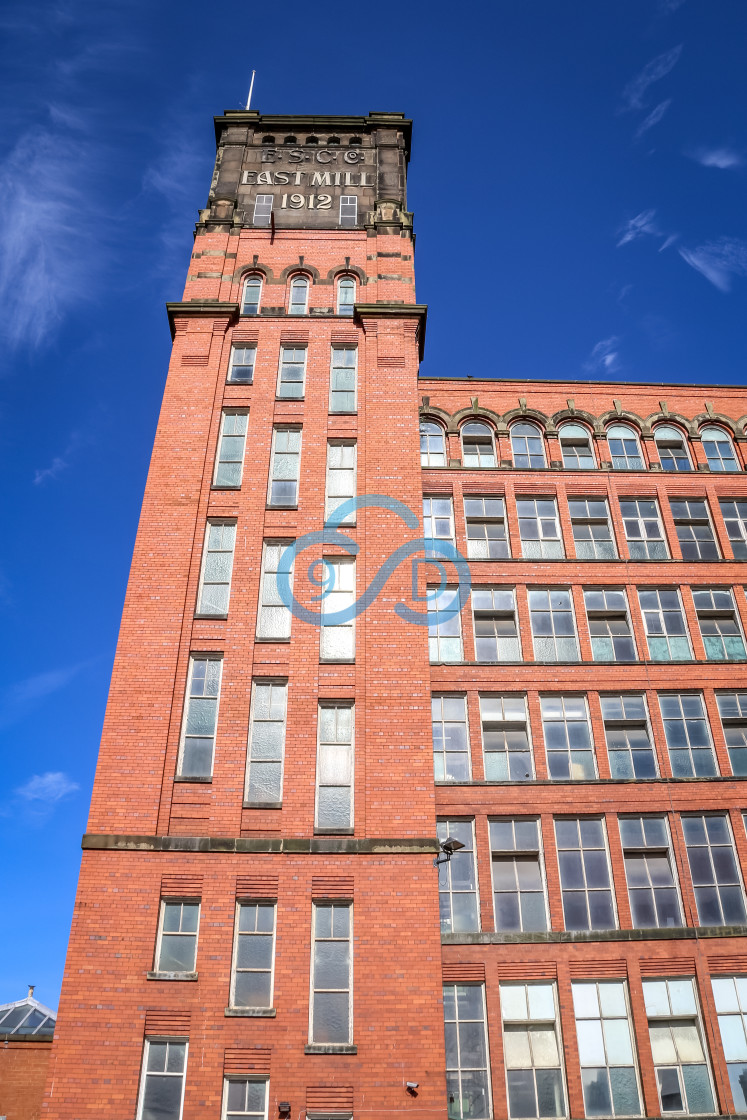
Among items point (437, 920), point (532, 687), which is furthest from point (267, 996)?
point (532, 687)

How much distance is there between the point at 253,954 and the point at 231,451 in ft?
46.0

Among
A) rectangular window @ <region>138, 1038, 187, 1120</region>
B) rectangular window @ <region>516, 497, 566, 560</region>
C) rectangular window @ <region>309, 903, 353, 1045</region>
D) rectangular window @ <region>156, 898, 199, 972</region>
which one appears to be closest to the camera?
rectangular window @ <region>138, 1038, 187, 1120</region>

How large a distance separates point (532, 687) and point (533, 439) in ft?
31.9

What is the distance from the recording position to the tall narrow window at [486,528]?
94.9ft

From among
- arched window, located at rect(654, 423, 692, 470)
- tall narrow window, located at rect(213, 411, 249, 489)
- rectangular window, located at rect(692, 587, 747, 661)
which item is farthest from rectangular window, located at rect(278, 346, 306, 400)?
rectangular window, located at rect(692, 587, 747, 661)

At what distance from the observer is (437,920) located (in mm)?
19797

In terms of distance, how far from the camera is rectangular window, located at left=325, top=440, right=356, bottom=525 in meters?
25.9

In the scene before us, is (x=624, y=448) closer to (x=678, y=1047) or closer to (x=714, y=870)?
(x=714, y=870)

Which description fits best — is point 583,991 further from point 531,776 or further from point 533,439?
point 533,439

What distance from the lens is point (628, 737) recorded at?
84.2ft

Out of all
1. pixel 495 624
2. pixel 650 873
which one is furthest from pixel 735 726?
pixel 495 624

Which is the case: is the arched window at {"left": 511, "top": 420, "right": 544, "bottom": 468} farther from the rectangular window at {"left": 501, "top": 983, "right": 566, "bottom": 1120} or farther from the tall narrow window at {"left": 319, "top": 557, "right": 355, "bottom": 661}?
the rectangular window at {"left": 501, "top": 983, "right": 566, "bottom": 1120}

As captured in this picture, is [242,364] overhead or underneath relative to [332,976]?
overhead

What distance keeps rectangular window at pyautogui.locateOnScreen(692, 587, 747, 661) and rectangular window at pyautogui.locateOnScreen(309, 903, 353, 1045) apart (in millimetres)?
14006
